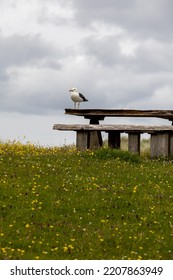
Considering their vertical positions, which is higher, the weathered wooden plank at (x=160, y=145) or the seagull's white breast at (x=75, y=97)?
the seagull's white breast at (x=75, y=97)

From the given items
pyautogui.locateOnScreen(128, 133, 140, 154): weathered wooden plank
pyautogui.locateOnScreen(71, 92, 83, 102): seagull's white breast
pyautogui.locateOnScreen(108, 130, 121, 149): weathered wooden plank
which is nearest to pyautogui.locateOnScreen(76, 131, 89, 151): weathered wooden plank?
pyautogui.locateOnScreen(108, 130, 121, 149): weathered wooden plank

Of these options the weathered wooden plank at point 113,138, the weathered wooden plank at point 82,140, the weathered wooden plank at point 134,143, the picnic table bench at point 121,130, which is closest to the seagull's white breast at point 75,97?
the picnic table bench at point 121,130

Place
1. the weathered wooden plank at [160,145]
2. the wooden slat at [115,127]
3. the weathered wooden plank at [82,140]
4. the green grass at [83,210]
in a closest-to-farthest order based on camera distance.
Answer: the green grass at [83,210]
the weathered wooden plank at [160,145]
the wooden slat at [115,127]
the weathered wooden plank at [82,140]

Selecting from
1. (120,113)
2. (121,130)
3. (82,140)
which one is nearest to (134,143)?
(121,130)

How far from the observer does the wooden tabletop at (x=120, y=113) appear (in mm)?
30312

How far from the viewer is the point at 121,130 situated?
29891 mm

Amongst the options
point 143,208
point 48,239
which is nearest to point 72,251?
point 48,239

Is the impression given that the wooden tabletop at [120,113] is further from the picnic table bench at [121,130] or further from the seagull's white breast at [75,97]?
the seagull's white breast at [75,97]

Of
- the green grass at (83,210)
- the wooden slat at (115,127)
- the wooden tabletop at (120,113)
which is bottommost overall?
the green grass at (83,210)

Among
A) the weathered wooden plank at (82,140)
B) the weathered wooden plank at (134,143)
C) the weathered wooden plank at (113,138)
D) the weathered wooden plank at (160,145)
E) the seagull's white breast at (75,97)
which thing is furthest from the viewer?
the seagull's white breast at (75,97)

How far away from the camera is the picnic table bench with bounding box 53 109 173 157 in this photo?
29125 millimetres

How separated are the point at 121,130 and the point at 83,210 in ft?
48.6

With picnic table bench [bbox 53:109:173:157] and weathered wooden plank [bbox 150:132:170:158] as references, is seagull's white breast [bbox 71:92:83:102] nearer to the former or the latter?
picnic table bench [bbox 53:109:173:157]

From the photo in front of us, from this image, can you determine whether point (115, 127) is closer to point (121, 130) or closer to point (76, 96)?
point (121, 130)
